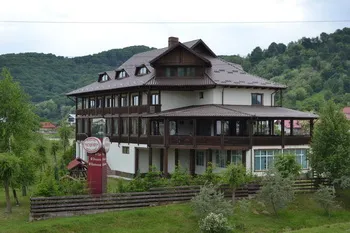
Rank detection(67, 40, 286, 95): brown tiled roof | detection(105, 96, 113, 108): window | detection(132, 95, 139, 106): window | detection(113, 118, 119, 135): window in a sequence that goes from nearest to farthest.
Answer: detection(67, 40, 286, 95): brown tiled roof < detection(132, 95, 139, 106): window < detection(113, 118, 119, 135): window < detection(105, 96, 113, 108): window

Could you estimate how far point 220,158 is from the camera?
132ft

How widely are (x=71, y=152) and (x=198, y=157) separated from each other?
846 inches

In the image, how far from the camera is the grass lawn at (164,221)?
2473 cm

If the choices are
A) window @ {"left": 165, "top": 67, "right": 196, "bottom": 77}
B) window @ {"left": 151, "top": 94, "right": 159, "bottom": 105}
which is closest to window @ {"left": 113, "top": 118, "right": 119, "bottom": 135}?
window @ {"left": 151, "top": 94, "right": 159, "bottom": 105}

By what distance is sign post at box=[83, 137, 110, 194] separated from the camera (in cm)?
2897

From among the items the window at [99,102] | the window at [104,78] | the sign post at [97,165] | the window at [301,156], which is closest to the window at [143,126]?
the window at [99,102]

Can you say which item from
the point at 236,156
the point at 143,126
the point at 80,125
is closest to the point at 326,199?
the point at 236,156

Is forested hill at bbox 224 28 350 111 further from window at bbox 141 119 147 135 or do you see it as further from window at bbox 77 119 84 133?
window at bbox 141 119 147 135

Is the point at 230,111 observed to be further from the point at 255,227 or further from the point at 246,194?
the point at 255,227

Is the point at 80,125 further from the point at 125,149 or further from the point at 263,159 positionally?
the point at 263,159

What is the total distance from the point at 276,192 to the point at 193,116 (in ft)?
35.8

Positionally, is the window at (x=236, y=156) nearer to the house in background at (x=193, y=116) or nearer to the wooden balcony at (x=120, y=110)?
the house in background at (x=193, y=116)

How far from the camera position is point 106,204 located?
27.8m

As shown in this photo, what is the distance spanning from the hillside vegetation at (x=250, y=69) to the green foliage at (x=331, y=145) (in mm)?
105588
